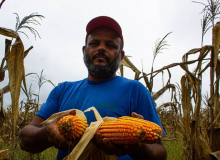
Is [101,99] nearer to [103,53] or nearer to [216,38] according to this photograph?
[103,53]

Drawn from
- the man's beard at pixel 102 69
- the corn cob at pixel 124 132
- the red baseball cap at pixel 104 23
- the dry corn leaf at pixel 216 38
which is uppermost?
the red baseball cap at pixel 104 23

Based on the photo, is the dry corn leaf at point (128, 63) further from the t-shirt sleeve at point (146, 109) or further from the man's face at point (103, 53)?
the t-shirt sleeve at point (146, 109)

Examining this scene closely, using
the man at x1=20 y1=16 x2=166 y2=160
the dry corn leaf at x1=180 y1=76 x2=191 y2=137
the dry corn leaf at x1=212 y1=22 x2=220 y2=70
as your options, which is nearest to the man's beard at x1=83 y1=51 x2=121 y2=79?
the man at x1=20 y1=16 x2=166 y2=160

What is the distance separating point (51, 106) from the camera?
204 centimetres

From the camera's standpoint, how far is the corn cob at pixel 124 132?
1.11m

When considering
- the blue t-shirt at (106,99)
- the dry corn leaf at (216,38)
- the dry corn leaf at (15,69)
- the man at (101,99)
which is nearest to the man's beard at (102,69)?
the man at (101,99)

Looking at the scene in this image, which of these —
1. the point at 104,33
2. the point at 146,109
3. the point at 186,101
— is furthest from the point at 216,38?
the point at 104,33

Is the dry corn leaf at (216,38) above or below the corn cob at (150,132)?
above

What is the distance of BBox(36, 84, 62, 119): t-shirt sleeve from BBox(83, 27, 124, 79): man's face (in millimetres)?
499

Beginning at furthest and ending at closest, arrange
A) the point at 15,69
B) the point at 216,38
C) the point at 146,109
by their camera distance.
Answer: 1. the point at 216,38
2. the point at 146,109
3. the point at 15,69

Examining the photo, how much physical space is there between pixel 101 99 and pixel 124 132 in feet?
2.55

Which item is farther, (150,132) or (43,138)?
(43,138)

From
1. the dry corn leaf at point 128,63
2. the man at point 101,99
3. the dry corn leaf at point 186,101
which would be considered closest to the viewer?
the man at point 101,99

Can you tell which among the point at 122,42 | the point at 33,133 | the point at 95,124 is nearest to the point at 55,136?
the point at 95,124
